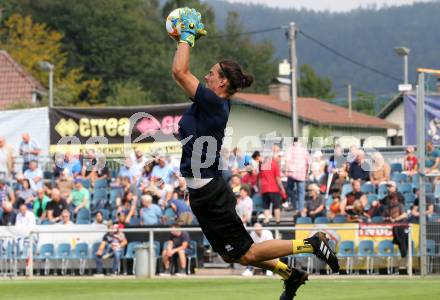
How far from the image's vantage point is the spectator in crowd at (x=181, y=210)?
944 inches

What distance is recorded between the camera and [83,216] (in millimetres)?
25297

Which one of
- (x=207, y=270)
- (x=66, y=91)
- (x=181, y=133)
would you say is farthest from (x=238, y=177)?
(x=66, y=91)

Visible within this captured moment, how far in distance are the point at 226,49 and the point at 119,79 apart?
83.0 feet

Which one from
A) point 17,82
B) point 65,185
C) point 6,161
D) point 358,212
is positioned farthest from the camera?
point 17,82

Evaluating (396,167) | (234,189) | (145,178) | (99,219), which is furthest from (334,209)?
(99,219)

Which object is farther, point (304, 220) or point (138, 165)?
point (138, 165)

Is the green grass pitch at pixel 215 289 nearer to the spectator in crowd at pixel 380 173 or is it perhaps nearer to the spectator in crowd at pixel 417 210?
the spectator in crowd at pixel 417 210

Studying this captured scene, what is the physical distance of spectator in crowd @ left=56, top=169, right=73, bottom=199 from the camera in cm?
2636

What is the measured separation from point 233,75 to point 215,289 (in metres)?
6.65

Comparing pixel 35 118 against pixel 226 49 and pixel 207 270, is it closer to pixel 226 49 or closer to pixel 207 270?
pixel 207 270

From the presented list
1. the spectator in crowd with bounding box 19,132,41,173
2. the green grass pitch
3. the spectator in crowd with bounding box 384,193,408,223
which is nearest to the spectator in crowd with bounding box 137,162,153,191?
the spectator in crowd with bounding box 19,132,41,173

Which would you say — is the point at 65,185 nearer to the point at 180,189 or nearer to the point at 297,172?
the point at 180,189

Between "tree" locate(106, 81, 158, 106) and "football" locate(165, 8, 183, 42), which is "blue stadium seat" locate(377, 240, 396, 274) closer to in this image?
"football" locate(165, 8, 183, 42)

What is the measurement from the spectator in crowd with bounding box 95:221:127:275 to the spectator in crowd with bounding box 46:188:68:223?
7.28 ft
